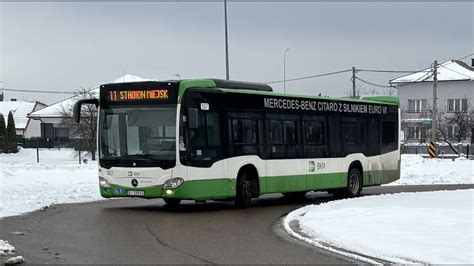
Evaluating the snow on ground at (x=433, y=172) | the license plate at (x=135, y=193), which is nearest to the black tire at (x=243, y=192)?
the license plate at (x=135, y=193)

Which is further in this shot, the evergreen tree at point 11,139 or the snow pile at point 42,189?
the evergreen tree at point 11,139

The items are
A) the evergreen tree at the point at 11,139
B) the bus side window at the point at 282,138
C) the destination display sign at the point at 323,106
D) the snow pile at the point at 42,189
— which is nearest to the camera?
the snow pile at the point at 42,189

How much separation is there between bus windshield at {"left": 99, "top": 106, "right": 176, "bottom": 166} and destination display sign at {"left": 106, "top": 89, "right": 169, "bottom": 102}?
22cm

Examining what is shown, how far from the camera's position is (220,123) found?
1641cm

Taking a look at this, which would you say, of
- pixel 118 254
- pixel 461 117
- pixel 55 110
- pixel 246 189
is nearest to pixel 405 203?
pixel 246 189

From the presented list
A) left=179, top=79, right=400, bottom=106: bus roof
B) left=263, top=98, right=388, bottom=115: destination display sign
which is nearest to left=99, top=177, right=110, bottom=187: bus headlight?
left=179, top=79, right=400, bottom=106: bus roof

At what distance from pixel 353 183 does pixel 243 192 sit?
5689 millimetres

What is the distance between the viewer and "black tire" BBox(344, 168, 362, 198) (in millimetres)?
21109

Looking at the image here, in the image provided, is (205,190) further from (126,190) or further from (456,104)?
(456,104)

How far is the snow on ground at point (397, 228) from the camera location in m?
9.43

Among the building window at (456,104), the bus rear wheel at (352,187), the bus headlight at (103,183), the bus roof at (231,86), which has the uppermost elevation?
the building window at (456,104)

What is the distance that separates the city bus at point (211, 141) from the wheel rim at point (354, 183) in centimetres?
83

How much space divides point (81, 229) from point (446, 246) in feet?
22.7

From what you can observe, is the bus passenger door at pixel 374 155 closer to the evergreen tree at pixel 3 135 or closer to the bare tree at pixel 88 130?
the bare tree at pixel 88 130
